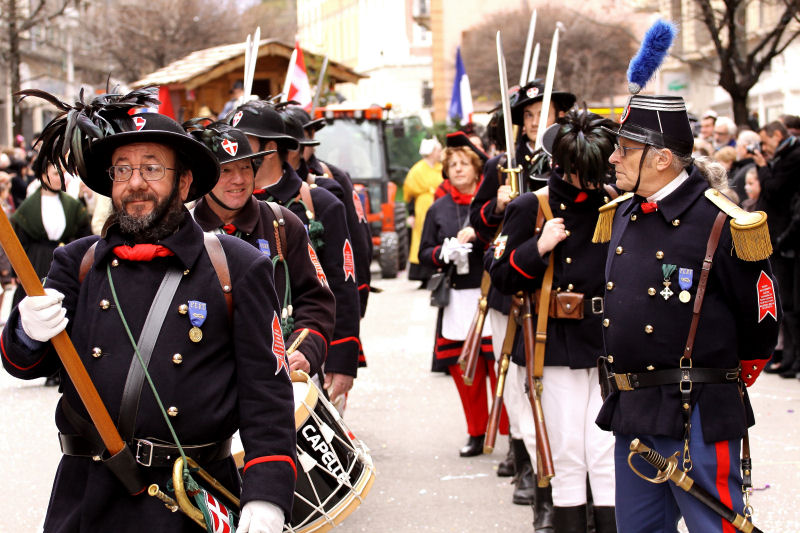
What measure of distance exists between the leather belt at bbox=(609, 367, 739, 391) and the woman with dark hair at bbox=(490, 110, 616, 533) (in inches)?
54.6

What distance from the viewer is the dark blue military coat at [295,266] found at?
16.7 ft

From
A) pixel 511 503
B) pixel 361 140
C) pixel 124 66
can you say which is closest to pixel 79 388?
pixel 511 503

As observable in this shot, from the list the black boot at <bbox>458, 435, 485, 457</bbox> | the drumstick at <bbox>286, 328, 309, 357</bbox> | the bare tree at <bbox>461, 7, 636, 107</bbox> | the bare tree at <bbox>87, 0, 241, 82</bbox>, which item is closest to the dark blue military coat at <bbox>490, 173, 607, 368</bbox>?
the drumstick at <bbox>286, 328, 309, 357</bbox>

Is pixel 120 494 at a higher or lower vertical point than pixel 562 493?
higher

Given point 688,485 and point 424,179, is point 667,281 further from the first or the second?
point 424,179

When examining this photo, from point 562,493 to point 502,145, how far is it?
111 inches

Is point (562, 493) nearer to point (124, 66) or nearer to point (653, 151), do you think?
point (653, 151)

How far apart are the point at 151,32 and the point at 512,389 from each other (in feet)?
123

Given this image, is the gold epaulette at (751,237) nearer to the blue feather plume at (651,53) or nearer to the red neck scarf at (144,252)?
the blue feather plume at (651,53)

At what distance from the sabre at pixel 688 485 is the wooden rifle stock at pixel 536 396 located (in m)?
1.54

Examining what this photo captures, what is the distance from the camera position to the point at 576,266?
586 centimetres

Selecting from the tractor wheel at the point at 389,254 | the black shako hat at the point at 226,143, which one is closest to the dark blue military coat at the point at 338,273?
the black shako hat at the point at 226,143

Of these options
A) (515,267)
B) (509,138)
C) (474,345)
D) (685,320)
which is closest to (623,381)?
(685,320)

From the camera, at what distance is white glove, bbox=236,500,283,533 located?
10.6ft
